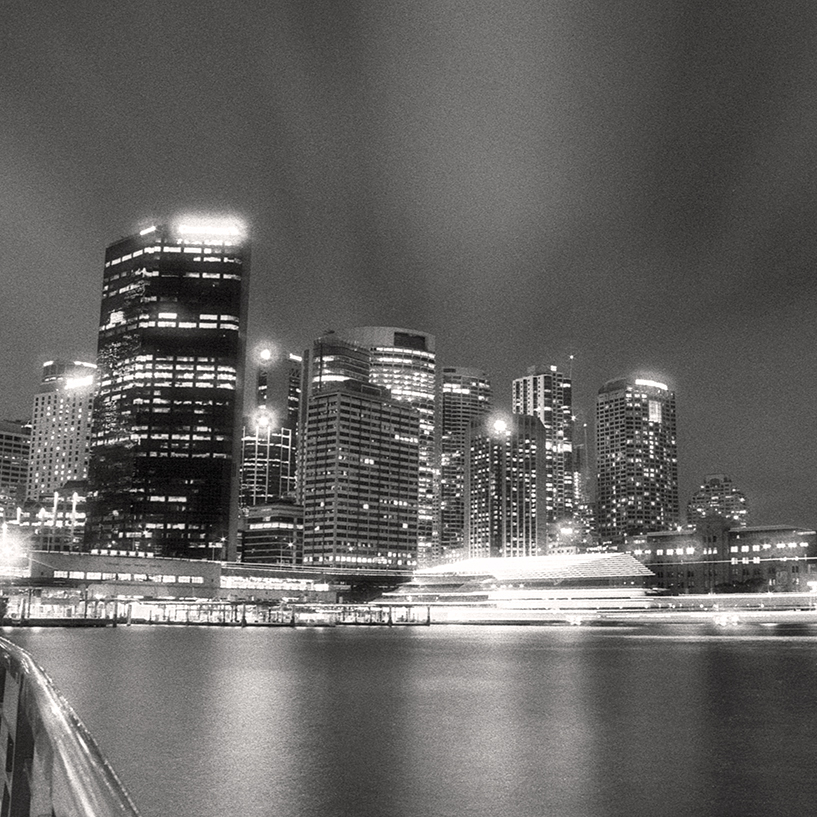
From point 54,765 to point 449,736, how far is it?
122ft

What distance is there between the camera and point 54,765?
3375 millimetres

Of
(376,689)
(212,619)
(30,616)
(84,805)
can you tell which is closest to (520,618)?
(212,619)

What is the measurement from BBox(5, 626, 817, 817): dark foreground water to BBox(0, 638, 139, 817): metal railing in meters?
21.0

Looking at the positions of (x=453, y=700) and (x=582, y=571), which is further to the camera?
(x=582, y=571)

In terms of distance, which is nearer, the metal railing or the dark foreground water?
the metal railing

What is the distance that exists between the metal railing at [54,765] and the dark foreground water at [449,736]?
2105 cm

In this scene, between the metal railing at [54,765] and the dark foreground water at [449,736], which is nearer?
the metal railing at [54,765]

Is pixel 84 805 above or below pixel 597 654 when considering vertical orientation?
A: above

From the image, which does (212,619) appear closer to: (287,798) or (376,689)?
(376,689)

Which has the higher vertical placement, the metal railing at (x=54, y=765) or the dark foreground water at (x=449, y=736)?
the metal railing at (x=54, y=765)

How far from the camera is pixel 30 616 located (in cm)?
16775

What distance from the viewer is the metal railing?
2895 millimetres

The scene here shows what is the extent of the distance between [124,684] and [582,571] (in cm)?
14442

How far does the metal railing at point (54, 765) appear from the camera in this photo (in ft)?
9.50
